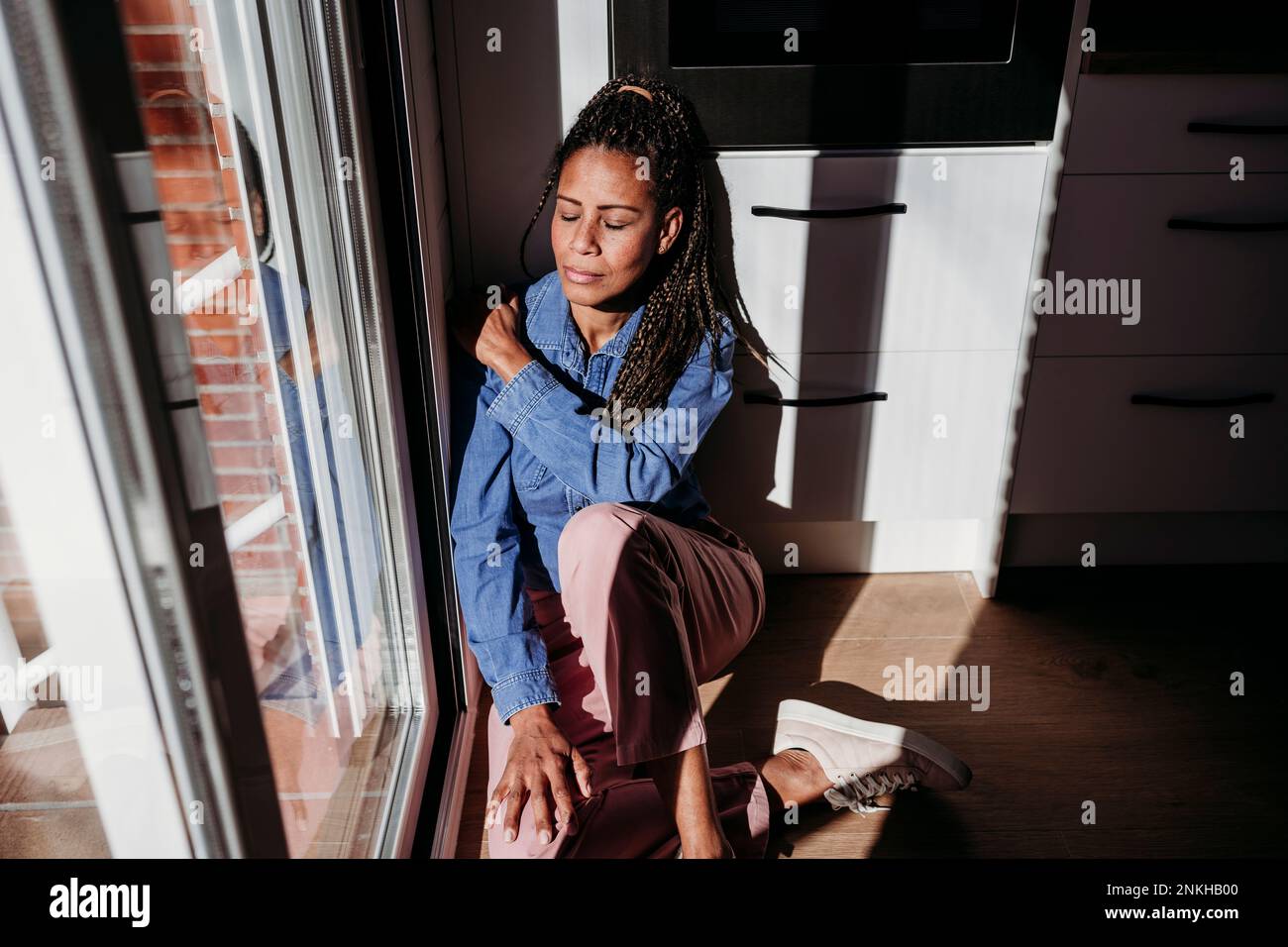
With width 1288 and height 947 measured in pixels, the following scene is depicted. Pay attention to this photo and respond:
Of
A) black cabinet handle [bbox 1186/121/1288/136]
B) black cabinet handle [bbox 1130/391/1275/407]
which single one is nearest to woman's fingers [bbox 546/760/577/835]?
black cabinet handle [bbox 1130/391/1275/407]

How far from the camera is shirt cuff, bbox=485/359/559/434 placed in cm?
133

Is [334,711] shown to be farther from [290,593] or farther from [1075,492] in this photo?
[1075,492]

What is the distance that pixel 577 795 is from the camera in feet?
4.18

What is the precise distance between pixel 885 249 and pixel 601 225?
0.50 m

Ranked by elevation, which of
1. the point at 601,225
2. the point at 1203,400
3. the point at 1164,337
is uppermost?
the point at 601,225

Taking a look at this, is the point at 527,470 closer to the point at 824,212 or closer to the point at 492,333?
the point at 492,333

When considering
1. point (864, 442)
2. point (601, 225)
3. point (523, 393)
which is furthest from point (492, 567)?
point (864, 442)

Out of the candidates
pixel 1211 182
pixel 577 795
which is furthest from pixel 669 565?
pixel 1211 182

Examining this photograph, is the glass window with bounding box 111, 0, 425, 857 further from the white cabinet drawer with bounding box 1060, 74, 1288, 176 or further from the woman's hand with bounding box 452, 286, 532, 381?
the white cabinet drawer with bounding box 1060, 74, 1288, 176

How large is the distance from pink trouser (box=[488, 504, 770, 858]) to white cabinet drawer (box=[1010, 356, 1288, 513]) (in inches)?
25.8

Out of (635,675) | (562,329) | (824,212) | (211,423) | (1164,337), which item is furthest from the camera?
(1164,337)

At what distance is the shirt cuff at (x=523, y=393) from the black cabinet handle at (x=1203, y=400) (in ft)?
3.38

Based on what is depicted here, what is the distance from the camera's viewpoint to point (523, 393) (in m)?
1.33

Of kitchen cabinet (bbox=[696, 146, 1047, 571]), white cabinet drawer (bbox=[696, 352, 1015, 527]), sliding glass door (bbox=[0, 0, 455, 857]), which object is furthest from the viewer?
white cabinet drawer (bbox=[696, 352, 1015, 527])
